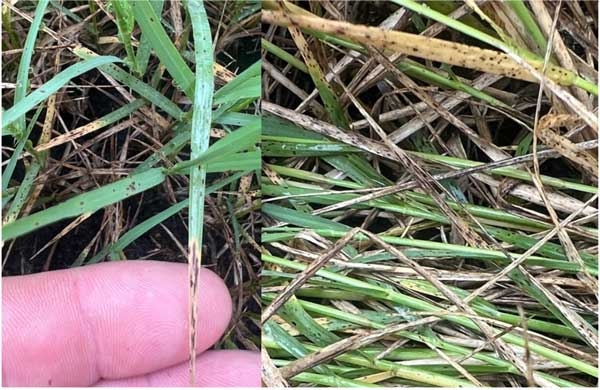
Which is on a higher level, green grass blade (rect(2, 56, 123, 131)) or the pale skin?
green grass blade (rect(2, 56, 123, 131))

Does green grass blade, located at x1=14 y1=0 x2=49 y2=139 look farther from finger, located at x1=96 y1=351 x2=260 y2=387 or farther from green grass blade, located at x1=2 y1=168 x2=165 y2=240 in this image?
finger, located at x1=96 y1=351 x2=260 y2=387

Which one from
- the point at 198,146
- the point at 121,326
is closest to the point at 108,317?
the point at 121,326

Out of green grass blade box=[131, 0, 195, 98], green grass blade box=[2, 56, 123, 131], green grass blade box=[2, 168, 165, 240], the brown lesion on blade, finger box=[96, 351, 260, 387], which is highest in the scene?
green grass blade box=[131, 0, 195, 98]

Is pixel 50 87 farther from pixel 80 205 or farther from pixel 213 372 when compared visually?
pixel 213 372

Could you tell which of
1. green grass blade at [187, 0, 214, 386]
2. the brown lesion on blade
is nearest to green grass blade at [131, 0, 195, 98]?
green grass blade at [187, 0, 214, 386]

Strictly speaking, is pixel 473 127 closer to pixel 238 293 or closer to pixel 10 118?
pixel 238 293

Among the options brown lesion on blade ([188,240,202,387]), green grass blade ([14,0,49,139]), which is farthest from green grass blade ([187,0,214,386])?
green grass blade ([14,0,49,139])

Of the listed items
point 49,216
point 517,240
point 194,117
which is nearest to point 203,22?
point 194,117
